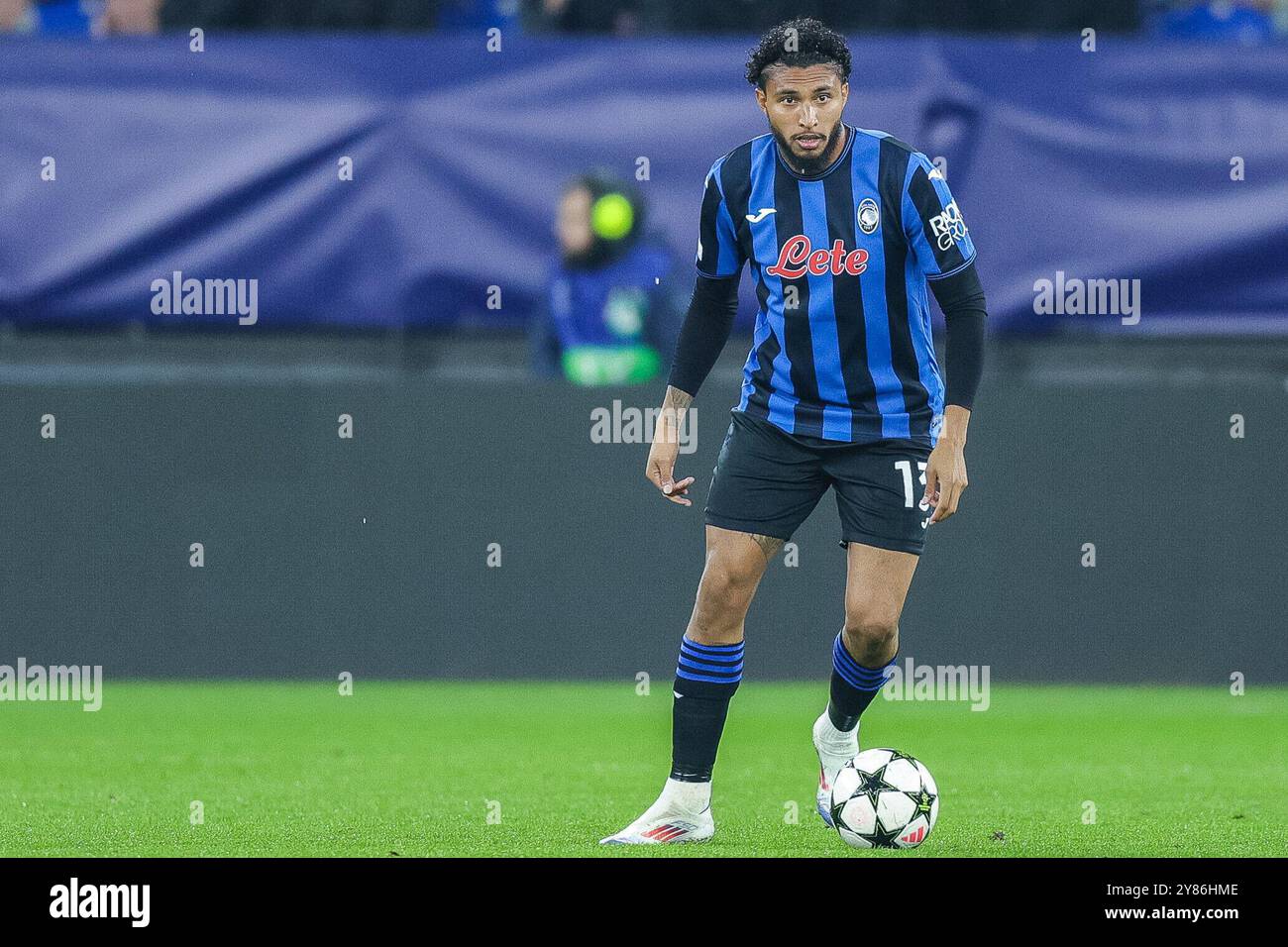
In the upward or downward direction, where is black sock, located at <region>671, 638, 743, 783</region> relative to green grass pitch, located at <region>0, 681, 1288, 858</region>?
upward

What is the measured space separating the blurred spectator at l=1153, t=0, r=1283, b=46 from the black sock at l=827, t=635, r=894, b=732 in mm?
6614

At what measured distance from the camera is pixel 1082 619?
10.3 metres

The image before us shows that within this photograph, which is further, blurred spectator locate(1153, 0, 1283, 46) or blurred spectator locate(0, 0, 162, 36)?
blurred spectator locate(0, 0, 162, 36)

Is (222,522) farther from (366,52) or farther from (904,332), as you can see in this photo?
(904,332)

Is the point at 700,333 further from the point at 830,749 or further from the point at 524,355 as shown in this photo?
the point at 524,355

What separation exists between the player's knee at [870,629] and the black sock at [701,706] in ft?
1.06

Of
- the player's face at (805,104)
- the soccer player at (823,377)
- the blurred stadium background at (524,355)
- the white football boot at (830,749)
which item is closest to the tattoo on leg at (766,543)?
the soccer player at (823,377)

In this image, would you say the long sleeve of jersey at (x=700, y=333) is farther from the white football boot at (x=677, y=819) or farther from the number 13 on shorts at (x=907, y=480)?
the white football boot at (x=677, y=819)

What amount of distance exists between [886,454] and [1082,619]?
4.61 metres

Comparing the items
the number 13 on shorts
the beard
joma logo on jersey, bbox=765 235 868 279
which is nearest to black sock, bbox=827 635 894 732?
the number 13 on shorts

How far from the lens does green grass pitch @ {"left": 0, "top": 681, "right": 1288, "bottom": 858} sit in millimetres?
5961

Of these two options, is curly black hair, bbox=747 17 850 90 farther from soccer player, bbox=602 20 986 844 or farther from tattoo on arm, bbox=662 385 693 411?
tattoo on arm, bbox=662 385 693 411

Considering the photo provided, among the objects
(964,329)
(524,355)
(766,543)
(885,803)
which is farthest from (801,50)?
(524,355)

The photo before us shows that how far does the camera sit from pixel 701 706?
19.6ft
